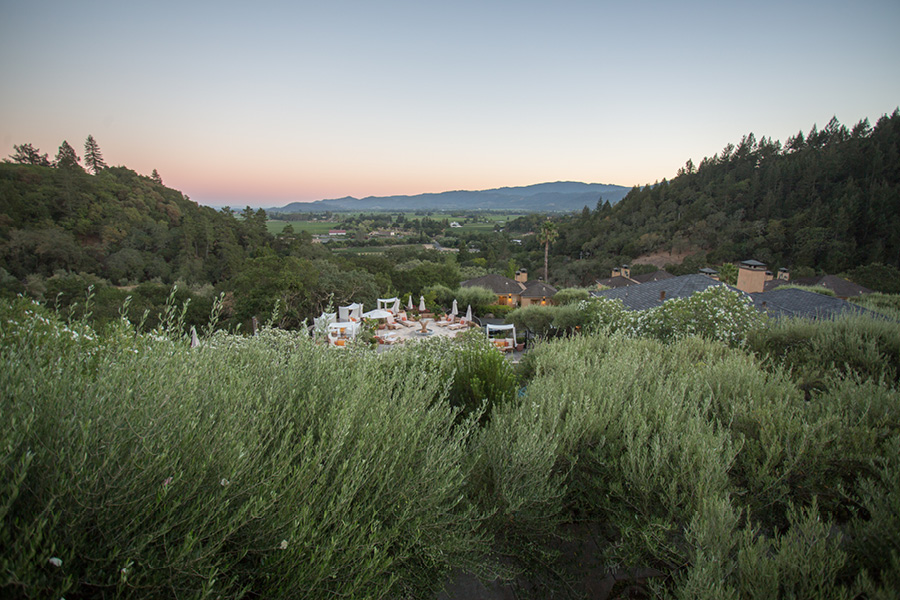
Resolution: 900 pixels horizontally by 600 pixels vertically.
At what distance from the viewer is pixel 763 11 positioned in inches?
539

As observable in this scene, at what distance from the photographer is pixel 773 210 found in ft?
153

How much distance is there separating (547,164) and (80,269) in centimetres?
4609

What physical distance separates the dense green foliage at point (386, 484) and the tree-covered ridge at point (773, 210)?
149ft

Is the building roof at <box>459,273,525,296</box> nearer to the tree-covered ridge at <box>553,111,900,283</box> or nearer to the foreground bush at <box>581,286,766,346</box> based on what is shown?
the foreground bush at <box>581,286,766,346</box>

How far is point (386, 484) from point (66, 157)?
68.6 m

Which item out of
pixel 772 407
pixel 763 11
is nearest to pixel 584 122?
pixel 763 11

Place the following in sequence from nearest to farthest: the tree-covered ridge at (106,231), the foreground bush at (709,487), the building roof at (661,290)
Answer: the foreground bush at (709,487) → the building roof at (661,290) → the tree-covered ridge at (106,231)

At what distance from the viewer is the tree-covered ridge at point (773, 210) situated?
39344 mm

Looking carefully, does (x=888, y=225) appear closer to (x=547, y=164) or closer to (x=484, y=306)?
(x=547, y=164)

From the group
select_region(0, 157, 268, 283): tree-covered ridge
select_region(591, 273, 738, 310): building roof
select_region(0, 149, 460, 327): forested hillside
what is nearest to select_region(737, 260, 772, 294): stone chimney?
select_region(591, 273, 738, 310): building roof

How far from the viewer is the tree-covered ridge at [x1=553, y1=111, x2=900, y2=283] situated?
39344 mm

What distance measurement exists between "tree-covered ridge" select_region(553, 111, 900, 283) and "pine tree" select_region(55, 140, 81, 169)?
6225 centimetres

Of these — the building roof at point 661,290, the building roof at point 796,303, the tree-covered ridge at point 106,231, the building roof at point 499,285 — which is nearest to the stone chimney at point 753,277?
the building roof at point 661,290

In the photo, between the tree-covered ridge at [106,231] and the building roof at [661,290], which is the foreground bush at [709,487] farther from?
the tree-covered ridge at [106,231]
